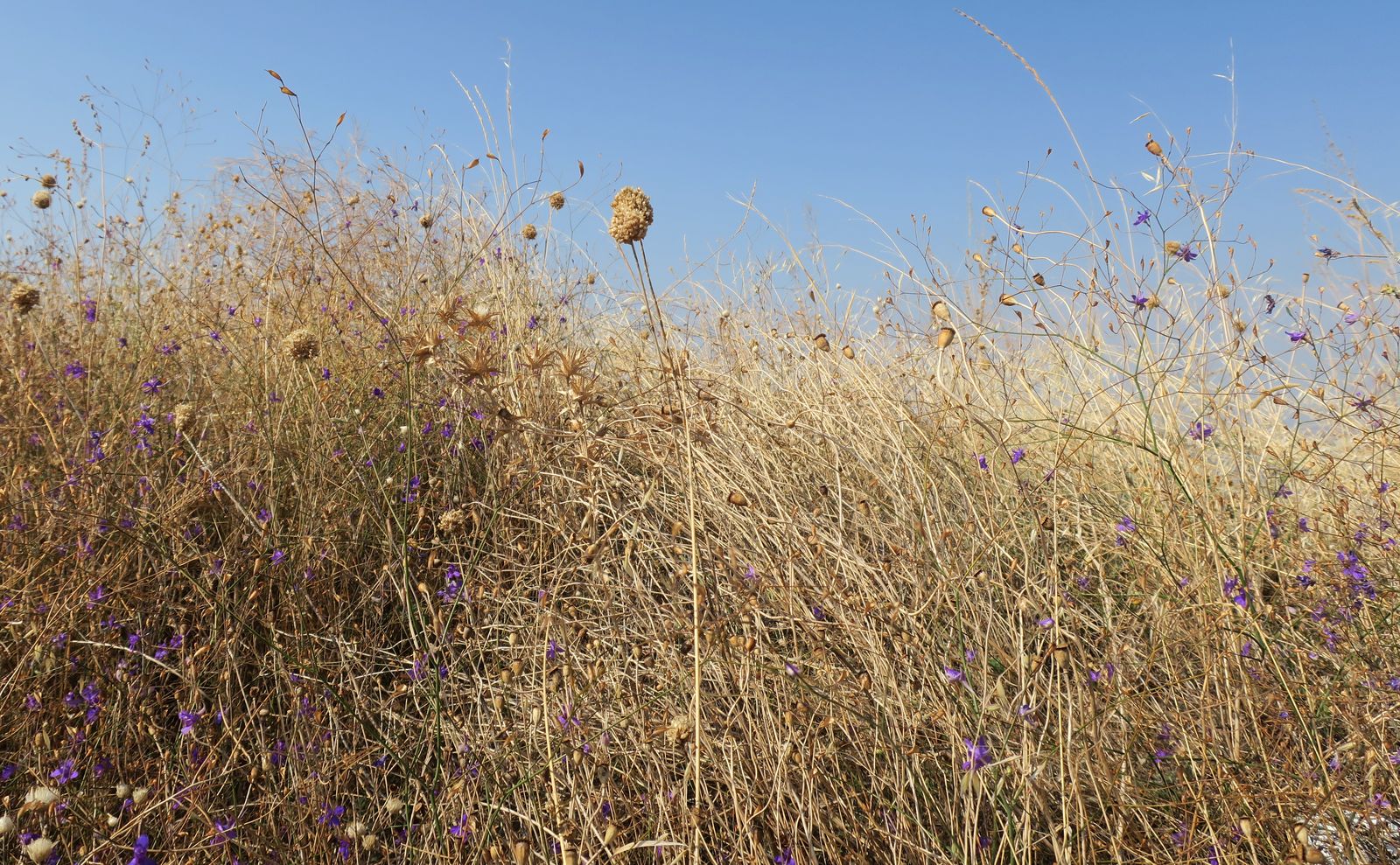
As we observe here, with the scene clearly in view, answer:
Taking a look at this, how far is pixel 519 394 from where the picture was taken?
8.95 feet

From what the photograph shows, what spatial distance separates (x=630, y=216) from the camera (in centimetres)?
131

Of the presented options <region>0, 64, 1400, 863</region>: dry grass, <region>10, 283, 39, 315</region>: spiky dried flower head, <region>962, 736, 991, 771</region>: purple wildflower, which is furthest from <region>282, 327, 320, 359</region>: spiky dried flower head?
<region>962, 736, 991, 771</region>: purple wildflower

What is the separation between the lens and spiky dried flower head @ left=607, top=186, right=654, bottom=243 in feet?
4.27

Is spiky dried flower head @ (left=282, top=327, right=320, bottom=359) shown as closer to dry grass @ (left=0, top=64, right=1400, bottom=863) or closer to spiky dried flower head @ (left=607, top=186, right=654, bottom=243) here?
dry grass @ (left=0, top=64, right=1400, bottom=863)

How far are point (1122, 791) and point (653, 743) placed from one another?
88cm

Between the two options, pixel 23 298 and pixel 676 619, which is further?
pixel 23 298

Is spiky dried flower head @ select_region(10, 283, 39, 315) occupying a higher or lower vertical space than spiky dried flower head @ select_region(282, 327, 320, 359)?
higher

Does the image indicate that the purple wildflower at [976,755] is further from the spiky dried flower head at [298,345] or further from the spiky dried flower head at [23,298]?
the spiky dried flower head at [23,298]

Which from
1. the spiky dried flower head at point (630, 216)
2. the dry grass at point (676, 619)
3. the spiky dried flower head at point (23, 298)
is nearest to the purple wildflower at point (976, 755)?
the dry grass at point (676, 619)

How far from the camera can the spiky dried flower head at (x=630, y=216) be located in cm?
130

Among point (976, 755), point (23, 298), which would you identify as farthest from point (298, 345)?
point (976, 755)

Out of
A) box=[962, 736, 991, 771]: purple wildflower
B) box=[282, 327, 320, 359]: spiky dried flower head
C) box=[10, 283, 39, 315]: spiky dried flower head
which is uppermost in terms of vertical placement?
box=[10, 283, 39, 315]: spiky dried flower head

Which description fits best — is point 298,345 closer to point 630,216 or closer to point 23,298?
point 630,216

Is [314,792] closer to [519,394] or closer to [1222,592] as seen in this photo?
[519,394]
